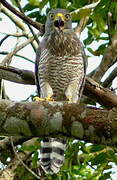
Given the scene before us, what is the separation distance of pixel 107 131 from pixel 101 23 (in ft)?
5.08

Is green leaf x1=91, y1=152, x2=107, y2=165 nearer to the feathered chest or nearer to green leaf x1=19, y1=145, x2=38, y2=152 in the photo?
green leaf x1=19, y1=145, x2=38, y2=152

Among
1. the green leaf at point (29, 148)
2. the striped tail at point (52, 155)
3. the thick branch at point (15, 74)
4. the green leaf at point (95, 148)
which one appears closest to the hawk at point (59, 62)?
the striped tail at point (52, 155)

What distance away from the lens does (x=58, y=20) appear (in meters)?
4.76

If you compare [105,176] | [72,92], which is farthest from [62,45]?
[105,176]

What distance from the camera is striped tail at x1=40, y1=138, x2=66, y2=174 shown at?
147 inches

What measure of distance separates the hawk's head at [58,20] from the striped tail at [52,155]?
1275 mm

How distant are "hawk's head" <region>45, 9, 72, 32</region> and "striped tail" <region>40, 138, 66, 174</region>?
1.27 metres

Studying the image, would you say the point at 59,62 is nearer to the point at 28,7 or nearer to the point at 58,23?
the point at 58,23

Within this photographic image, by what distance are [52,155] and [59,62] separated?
3.57ft

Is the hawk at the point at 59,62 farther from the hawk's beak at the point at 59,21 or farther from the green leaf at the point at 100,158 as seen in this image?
the green leaf at the point at 100,158

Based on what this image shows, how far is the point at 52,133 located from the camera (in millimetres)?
2500

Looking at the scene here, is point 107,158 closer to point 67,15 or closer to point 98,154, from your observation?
point 98,154

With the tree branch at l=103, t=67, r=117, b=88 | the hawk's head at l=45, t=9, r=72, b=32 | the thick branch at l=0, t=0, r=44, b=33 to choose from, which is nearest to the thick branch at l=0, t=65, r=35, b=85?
the thick branch at l=0, t=0, r=44, b=33

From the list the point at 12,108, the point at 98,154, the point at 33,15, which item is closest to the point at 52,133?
the point at 12,108
